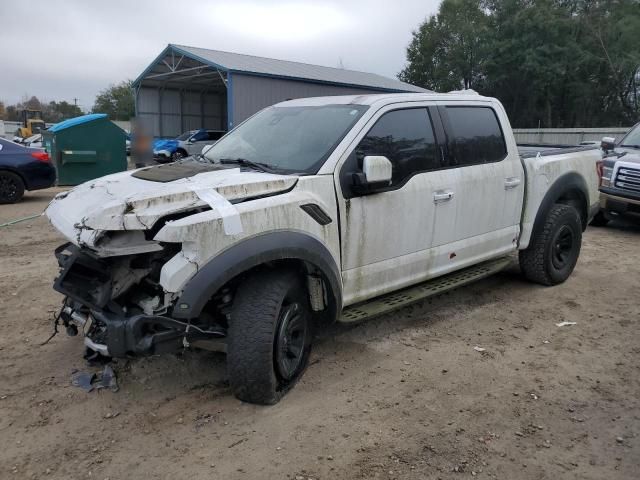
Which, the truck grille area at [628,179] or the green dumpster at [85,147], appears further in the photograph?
the green dumpster at [85,147]

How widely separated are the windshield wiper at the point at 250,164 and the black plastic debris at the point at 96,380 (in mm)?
1669

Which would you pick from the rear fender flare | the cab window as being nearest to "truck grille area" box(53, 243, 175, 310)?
the cab window

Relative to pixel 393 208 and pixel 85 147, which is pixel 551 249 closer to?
pixel 393 208

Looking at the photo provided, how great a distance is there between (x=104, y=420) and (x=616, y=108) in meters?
41.8

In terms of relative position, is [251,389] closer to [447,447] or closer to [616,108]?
[447,447]

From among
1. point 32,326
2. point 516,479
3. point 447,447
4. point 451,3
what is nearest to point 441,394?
point 447,447

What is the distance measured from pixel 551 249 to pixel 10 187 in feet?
33.0

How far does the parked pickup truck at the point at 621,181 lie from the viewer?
28.5ft

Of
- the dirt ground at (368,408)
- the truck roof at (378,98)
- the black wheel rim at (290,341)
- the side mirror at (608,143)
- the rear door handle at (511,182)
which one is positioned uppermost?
the truck roof at (378,98)

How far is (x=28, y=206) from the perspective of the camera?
10.9 meters

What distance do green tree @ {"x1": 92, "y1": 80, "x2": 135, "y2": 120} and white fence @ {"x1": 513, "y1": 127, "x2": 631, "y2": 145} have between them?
134 feet

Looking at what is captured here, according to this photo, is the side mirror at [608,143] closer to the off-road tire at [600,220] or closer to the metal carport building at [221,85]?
the off-road tire at [600,220]

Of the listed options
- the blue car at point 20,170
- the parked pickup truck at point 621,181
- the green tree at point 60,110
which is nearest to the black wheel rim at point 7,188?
the blue car at point 20,170

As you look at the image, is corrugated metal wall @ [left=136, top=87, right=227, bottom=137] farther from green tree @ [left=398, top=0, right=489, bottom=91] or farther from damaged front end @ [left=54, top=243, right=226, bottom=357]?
damaged front end @ [left=54, top=243, right=226, bottom=357]
